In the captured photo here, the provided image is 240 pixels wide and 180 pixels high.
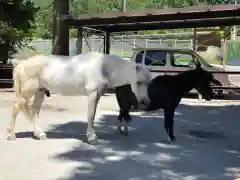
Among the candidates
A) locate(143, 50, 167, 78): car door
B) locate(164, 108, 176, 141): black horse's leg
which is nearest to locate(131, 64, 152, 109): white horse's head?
locate(164, 108, 176, 141): black horse's leg

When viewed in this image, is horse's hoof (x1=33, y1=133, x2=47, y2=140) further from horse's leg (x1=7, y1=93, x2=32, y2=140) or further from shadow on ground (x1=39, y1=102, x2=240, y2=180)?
horse's leg (x1=7, y1=93, x2=32, y2=140)

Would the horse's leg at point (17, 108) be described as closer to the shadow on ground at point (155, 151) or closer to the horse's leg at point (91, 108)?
the shadow on ground at point (155, 151)

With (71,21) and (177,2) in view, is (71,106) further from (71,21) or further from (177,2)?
(177,2)

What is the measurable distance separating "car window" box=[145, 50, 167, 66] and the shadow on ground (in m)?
5.07

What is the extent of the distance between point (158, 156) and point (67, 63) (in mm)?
2327

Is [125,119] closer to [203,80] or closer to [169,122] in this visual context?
[169,122]

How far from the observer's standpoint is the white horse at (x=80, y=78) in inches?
291

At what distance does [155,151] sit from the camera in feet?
23.0

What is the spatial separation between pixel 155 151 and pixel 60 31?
10043mm

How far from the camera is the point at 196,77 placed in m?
7.82

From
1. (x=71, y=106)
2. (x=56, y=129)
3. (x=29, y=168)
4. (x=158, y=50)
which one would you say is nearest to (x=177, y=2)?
(x=158, y=50)

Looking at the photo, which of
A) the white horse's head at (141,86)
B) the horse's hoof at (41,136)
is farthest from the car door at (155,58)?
the horse's hoof at (41,136)

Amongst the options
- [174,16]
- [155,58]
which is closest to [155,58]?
[155,58]

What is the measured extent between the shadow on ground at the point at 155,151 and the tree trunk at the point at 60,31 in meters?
6.48
